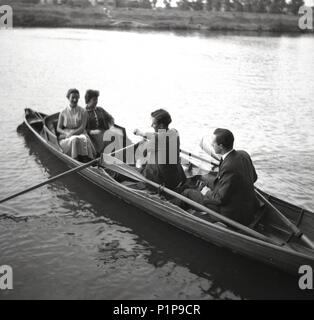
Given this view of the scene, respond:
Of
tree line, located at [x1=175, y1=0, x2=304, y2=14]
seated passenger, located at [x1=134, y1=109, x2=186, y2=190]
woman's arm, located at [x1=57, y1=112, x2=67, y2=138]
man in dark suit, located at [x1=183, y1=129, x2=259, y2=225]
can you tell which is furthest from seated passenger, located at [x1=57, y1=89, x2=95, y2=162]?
tree line, located at [x1=175, y1=0, x2=304, y2=14]

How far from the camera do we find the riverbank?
Result: 179 feet

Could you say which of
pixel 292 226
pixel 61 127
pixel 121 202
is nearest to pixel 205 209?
pixel 292 226

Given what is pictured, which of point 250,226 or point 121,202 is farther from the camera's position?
point 121,202

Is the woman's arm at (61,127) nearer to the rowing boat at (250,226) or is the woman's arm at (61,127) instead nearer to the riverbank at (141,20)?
the rowing boat at (250,226)

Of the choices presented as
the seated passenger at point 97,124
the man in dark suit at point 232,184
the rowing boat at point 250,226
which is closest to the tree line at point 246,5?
the seated passenger at point 97,124

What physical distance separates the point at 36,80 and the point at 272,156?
1525 centimetres

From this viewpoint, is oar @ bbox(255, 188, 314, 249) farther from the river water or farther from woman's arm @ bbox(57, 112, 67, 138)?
woman's arm @ bbox(57, 112, 67, 138)

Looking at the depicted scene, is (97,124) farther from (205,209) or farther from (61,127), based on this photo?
(205,209)

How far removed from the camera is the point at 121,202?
31.6 feet

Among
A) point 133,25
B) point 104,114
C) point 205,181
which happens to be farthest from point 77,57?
point 133,25

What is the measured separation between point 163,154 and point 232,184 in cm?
178

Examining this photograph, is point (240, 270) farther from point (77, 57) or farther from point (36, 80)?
point (77, 57)

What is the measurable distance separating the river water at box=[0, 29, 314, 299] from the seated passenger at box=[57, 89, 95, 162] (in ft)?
2.77

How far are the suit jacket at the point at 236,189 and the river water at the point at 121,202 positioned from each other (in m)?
0.98
